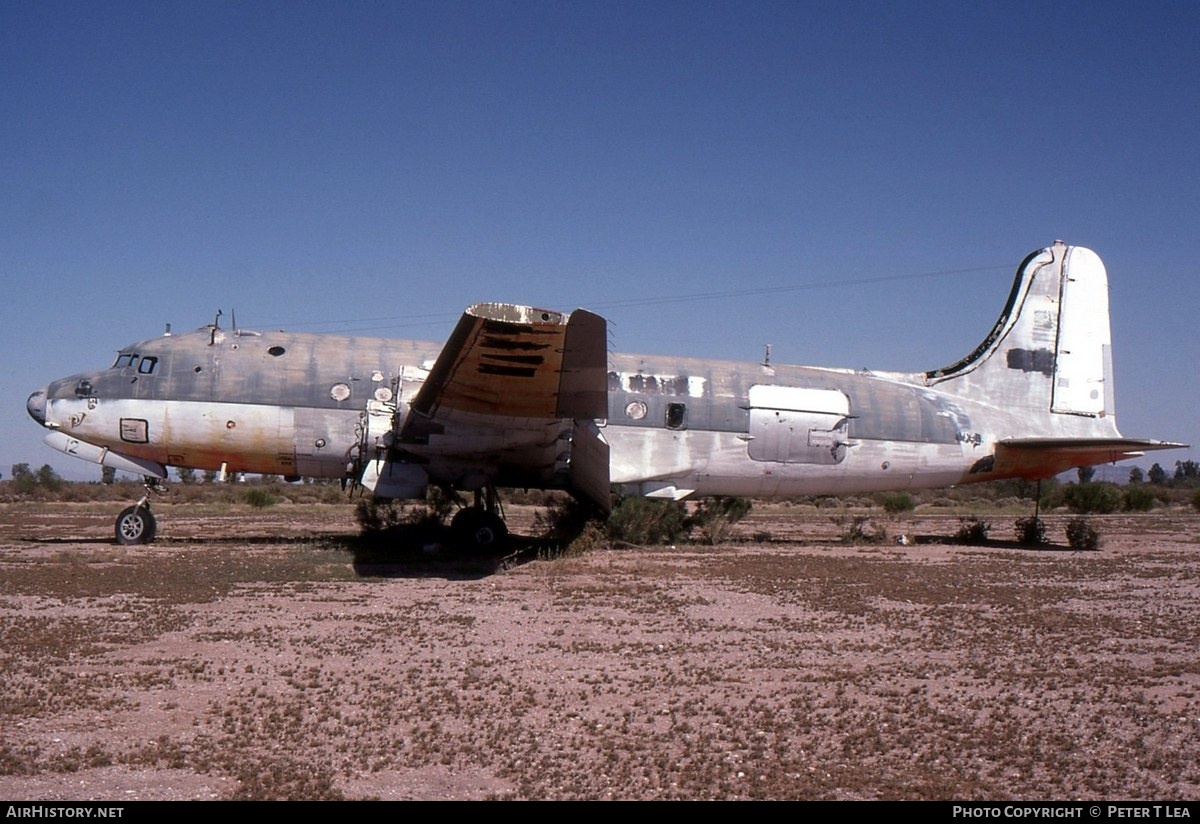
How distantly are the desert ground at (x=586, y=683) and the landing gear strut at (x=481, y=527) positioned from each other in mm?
2229

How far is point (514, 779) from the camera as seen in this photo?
5.55 metres

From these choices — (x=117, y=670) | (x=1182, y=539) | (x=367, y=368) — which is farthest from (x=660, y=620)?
(x=1182, y=539)

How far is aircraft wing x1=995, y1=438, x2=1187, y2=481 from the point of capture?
786 inches

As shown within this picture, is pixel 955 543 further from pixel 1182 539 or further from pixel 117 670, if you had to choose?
pixel 117 670

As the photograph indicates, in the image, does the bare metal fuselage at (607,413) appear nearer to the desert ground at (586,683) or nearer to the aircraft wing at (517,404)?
the aircraft wing at (517,404)

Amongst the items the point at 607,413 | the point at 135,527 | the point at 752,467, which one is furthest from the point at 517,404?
the point at 135,527

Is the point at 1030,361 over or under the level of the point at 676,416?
over

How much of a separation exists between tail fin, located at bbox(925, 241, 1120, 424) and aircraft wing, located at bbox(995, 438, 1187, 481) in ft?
3.81

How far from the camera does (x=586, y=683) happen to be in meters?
7.86

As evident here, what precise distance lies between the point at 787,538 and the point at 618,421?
7376mm

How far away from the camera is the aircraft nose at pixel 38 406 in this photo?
58.5 ft

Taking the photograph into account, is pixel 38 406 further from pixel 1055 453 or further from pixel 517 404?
pixel 1055 453

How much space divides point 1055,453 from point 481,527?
39.7 feet

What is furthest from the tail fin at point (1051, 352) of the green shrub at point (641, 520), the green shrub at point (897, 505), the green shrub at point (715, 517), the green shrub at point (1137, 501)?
the green shrub at point (1137, 501)
